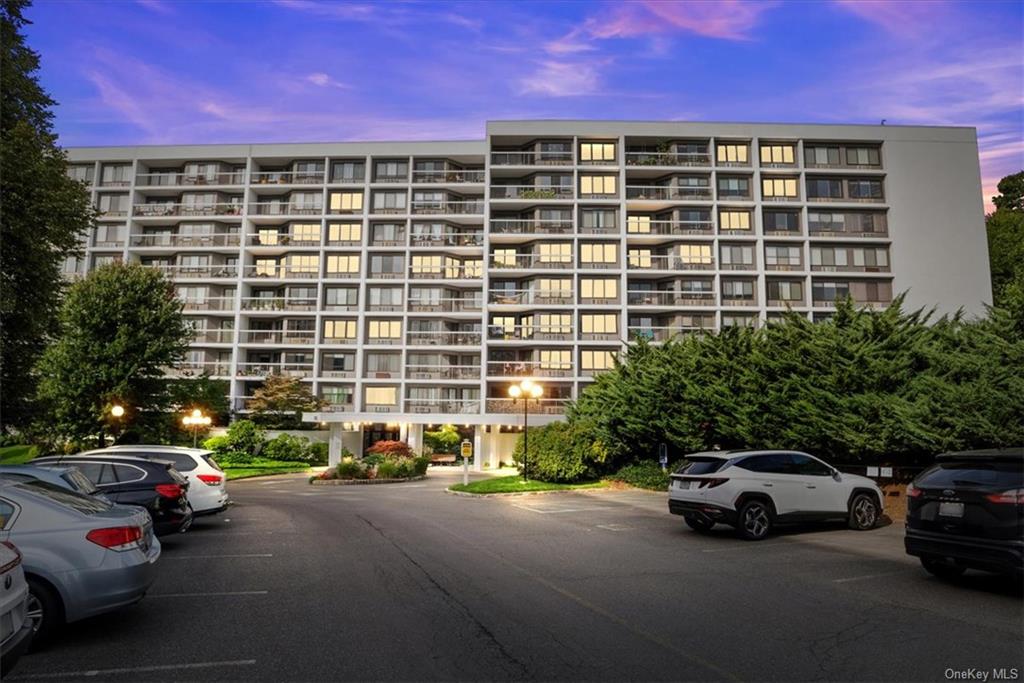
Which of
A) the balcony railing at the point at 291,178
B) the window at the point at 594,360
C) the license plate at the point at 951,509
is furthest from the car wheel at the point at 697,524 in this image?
the balcony railing at the point at 291,178

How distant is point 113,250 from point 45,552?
200 ft

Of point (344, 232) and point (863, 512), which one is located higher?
point (344, 232)

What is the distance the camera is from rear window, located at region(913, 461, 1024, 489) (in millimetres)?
7578

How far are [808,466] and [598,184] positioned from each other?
44.5m

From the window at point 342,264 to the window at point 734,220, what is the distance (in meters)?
30.8

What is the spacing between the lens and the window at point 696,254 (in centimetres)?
5309

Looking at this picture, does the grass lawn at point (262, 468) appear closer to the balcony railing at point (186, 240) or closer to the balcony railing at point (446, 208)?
the balcony railing at point (186, 240)

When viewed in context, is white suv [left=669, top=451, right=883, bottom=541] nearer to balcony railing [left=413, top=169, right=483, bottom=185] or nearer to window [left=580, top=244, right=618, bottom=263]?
window [left=580, top=244, right=618, bottom=263]

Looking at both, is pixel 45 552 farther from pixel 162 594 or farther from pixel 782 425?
pixel 782 425

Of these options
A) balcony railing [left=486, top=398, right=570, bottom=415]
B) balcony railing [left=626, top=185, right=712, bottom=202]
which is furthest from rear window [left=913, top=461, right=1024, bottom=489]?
balcony railing [left=626, top=185, right=712, bottom=202]

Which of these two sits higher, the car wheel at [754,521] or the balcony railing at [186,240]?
the balcony railing at [186,240]

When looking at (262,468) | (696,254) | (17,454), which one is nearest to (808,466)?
(17,454)

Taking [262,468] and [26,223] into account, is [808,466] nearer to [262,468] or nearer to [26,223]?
[26,223]

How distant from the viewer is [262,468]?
4222cm
